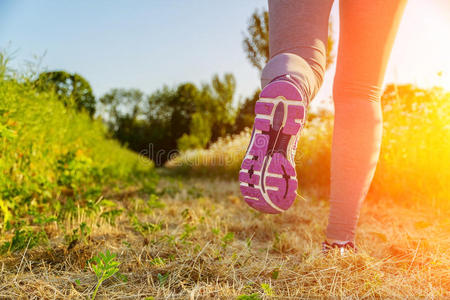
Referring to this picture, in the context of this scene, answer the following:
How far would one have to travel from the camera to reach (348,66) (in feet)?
4.38

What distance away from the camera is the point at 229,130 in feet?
42.7

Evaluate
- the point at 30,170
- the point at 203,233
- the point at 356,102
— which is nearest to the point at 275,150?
the point at 356,102

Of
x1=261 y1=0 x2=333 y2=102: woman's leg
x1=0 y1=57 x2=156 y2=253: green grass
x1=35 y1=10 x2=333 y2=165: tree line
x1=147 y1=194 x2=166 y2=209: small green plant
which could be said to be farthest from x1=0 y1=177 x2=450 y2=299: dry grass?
x1=35 y1=10 x2=333 y2=165: tree line

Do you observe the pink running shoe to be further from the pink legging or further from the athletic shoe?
the athletic shoe

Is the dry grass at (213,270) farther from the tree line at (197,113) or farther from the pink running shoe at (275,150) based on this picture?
the tree line at (197,113)

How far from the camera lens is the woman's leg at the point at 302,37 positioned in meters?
1.14

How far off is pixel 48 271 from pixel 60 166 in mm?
1851

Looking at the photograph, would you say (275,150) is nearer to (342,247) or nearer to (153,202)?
(342,247)

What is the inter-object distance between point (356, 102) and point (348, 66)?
149 millimetres

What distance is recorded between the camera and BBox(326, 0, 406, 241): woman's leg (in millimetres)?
1280

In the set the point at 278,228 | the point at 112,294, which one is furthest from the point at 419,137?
the point at 112,294

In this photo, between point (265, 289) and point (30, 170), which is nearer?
point (265, 289)

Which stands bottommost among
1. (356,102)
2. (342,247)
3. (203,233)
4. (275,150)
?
(203,233)

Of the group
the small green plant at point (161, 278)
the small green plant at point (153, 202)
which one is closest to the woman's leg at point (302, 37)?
the small green plant at point (161, 278)
